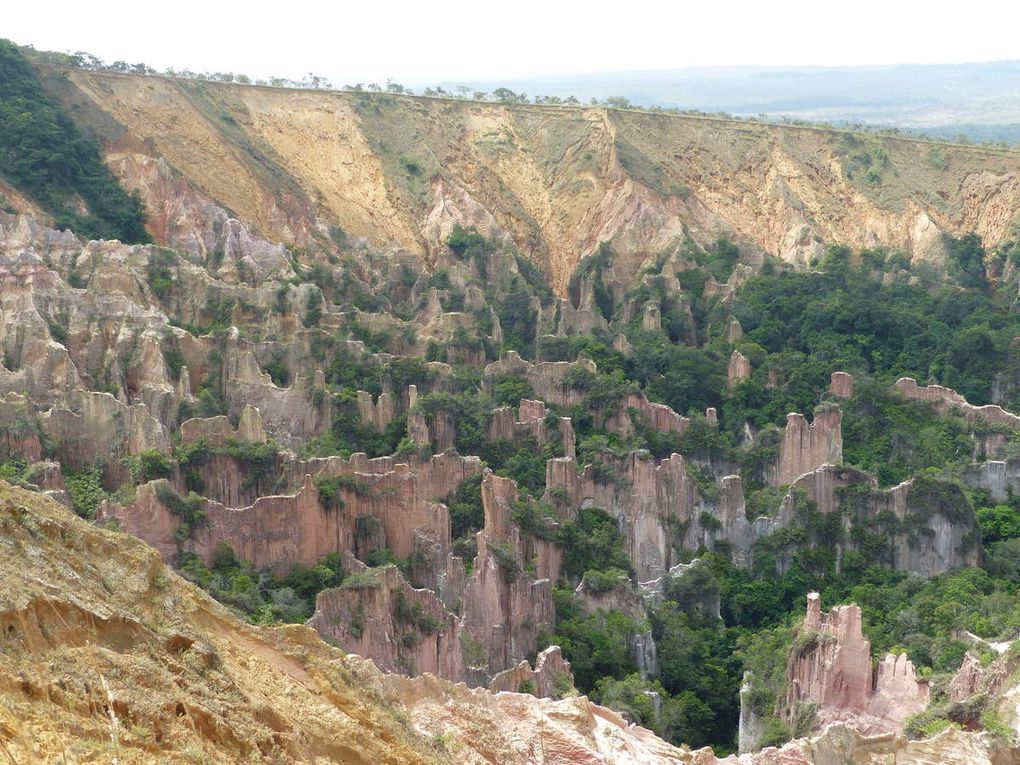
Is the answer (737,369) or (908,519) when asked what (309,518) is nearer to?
(908,519)

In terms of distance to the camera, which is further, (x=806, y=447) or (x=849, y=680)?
(x=806, y=447)

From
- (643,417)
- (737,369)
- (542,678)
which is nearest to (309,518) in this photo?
(542,678)

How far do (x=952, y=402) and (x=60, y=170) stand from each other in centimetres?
3135

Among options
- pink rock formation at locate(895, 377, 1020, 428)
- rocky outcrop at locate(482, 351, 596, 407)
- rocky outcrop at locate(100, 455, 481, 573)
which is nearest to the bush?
rocky outcrop at locate(100, 455, 481, 573)

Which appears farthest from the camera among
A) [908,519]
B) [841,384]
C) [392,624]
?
[841,384]

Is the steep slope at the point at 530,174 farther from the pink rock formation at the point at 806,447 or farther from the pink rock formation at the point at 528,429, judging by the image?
the pink rock formation at the point at 806,447

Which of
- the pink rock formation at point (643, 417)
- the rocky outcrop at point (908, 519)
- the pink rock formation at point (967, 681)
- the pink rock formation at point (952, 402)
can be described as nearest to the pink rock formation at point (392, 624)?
the pink rock formation at point (967, 681)

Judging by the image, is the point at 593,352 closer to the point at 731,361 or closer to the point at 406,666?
the point at 731,361

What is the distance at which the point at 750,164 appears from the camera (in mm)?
68625

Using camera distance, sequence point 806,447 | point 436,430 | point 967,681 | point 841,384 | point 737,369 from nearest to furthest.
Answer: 1. point 967,681
2. point 806,447
3. point 436,430
4. point 841,384
5. point 737,369

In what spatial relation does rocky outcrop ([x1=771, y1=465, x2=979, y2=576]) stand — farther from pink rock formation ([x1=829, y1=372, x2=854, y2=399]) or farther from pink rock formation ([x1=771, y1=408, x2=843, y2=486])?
pink rock formation ([x1=829, y1=372, x2=854, y2=399])

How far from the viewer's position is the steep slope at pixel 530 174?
57263 mm

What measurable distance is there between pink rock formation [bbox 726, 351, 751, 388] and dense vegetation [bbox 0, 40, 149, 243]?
21.1 metres

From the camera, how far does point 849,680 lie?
25.7 metres
